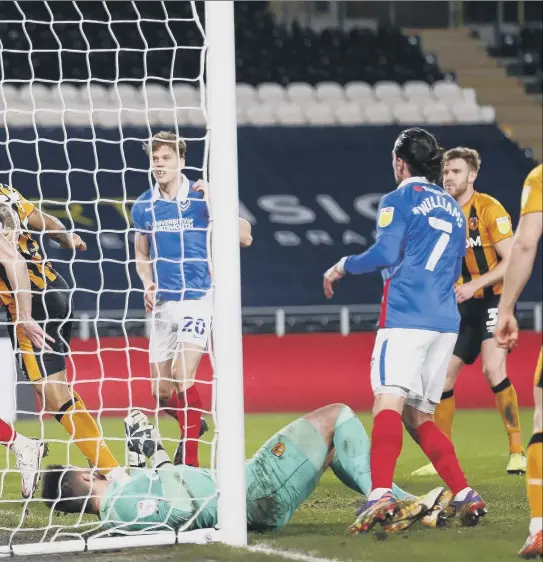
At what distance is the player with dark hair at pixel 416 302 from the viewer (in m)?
5.07

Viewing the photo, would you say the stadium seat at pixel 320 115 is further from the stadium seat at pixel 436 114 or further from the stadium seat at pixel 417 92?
the stadium seat at pixel 436 114

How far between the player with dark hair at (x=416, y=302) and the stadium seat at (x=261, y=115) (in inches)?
517

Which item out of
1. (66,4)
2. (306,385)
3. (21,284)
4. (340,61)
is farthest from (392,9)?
(21,284)

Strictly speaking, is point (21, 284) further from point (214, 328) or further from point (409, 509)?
point (409, 509)

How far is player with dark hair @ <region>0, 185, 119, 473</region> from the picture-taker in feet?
19.5

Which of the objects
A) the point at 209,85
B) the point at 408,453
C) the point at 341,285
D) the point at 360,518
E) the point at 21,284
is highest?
the point at 209,85

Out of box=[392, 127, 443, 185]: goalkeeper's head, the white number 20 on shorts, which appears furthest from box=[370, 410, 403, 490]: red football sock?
the white number 20 on shorts

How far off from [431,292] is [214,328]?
3.10 feet

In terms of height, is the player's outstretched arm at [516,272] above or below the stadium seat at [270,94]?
above

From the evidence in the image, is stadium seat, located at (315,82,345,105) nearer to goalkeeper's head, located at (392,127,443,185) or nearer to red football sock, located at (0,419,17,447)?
red football sock, located at (0,419,17,447)

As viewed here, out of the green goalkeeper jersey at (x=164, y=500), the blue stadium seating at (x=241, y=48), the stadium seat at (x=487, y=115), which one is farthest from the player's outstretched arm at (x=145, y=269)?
the stadium seat at (x=487, y=115)

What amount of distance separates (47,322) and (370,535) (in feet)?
6.69

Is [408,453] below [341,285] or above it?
above

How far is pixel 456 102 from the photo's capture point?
18938 millimetres
